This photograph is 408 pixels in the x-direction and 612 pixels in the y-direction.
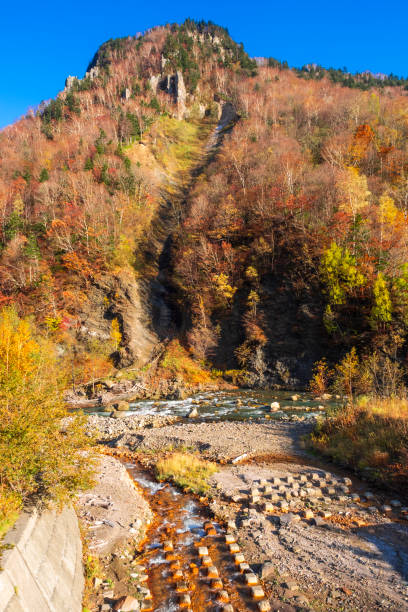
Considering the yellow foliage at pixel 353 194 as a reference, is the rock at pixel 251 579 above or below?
below

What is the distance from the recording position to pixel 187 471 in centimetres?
1367

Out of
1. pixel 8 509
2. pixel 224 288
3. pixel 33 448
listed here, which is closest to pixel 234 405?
pixel 224 288

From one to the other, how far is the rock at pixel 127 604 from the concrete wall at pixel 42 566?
32.9 inches

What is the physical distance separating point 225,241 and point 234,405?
2524cm

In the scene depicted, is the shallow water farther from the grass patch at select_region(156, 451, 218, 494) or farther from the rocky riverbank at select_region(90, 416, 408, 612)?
the grass patch at select_region(156, 451, 218, 494)

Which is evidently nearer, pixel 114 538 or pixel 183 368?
pixel 114 538

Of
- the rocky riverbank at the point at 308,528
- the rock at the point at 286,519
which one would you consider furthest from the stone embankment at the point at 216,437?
the rock at the point at 286,519

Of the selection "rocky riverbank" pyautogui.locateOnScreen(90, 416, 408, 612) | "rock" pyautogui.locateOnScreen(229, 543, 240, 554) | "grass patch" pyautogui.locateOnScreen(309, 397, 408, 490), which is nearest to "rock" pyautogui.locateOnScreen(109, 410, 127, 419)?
"rocky riverbank" pyautogui.locateOnScreen(90, 416, 408, 612)

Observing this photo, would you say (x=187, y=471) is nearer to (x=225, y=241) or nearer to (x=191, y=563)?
(x=191, y=563)

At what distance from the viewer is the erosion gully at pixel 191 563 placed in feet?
22.5

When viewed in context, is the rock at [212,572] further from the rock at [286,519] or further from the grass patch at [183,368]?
the grass patch at [183,368]

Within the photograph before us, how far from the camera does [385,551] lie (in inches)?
307

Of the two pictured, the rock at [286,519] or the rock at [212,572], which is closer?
the rock at [212,572]

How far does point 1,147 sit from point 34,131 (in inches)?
374
